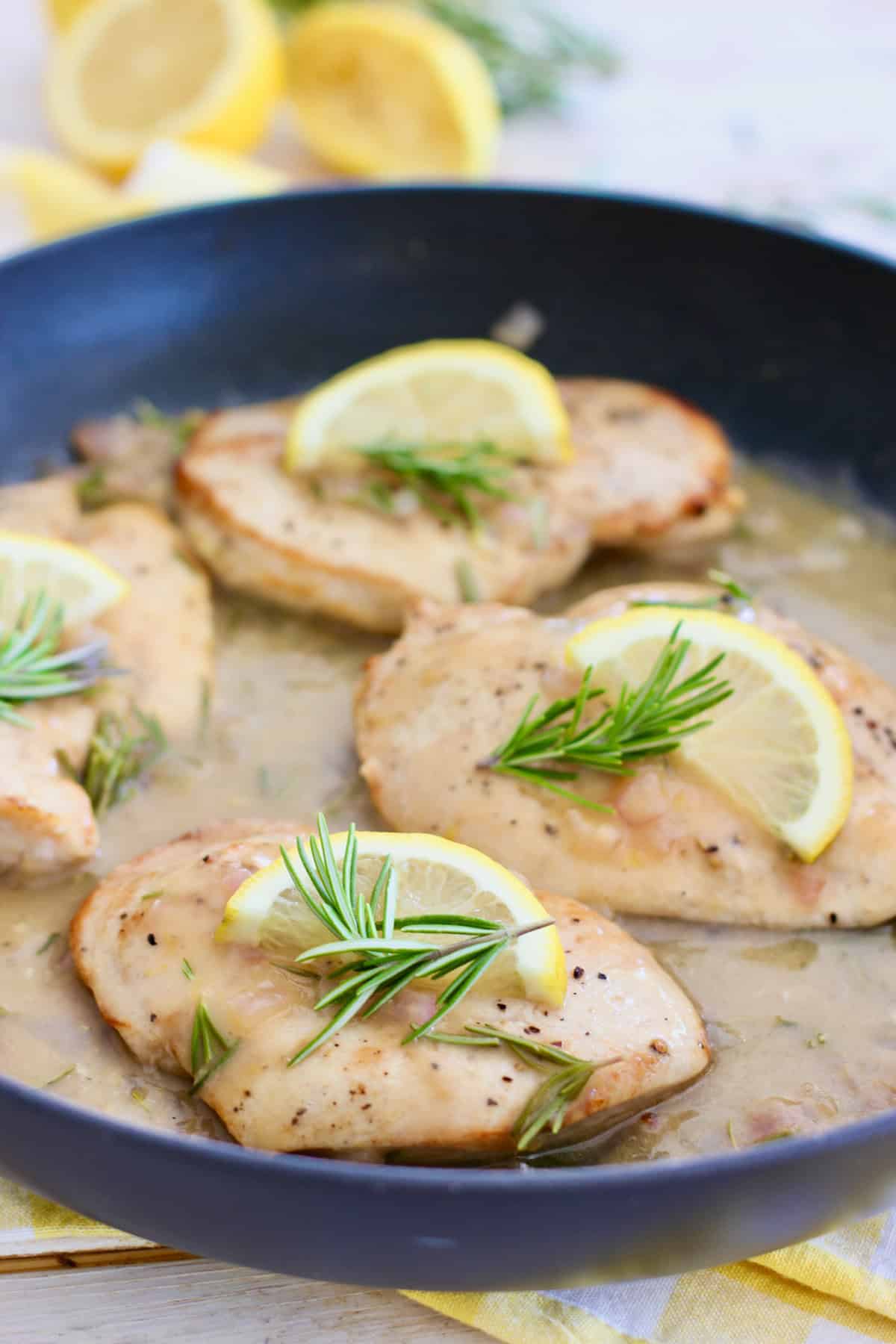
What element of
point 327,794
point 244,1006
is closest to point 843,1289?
point 244,1006

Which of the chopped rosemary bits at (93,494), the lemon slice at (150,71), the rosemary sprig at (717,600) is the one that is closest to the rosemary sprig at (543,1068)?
the rosemary sprig at (717,600)

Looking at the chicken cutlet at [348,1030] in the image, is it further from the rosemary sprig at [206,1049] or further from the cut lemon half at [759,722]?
the cut lemon half at [759,722]

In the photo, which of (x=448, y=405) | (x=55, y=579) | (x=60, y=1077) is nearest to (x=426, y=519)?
(x=448, y=405)

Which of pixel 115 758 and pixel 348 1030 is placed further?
pixel 115 758

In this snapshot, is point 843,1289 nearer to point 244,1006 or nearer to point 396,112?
point 244,1006

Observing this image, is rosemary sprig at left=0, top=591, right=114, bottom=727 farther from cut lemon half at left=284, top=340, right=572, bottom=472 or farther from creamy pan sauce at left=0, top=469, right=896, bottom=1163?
cut lemon half at left=284, top=340, right=572, bottom=472

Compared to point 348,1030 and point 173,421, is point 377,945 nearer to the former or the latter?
point 348,1030
